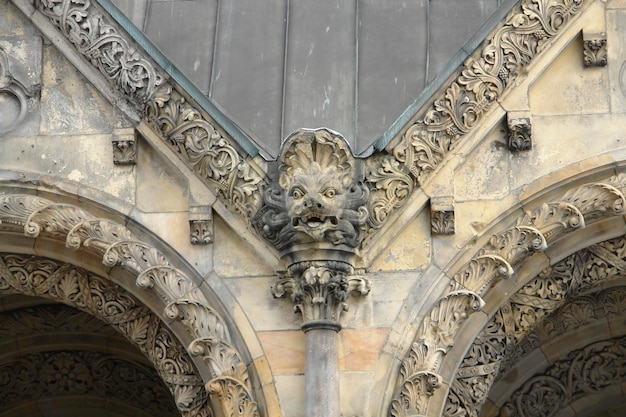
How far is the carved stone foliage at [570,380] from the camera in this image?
17766mm

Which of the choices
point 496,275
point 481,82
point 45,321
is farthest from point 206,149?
point 45,321

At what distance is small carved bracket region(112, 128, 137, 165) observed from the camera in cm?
1636

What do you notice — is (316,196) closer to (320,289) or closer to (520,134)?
(320,289)

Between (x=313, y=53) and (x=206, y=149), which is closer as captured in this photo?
(x=206, y=149)

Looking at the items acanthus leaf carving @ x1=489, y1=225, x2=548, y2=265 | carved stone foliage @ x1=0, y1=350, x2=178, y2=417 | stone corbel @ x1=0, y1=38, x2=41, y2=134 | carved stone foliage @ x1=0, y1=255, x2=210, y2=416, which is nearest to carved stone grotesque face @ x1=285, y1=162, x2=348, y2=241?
acanthus leaf carving @ x1=489, y1=225, x2=548, y2=265

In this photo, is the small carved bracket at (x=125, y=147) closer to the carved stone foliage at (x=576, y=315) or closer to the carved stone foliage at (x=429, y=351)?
the carved stone foliage at (x=429, y=351)

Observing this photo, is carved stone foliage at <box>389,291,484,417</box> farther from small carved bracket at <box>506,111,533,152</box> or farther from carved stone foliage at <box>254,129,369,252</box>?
small carved bracket at <box>506,111,533,152</box>

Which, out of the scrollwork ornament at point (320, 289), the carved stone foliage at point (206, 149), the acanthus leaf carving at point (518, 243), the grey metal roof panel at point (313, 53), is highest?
the grey metal roof panel at point (313, 53)

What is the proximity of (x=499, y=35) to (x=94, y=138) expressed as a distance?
345 centimetres

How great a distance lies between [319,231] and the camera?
15406 mm

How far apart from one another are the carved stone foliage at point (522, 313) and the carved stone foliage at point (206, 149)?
2.14 m

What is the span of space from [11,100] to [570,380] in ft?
18.2

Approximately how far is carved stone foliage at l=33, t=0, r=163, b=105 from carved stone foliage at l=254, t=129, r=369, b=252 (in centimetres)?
150

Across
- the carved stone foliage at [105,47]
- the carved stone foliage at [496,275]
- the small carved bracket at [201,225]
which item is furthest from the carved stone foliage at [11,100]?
the carved stone foliage at [496,275]
